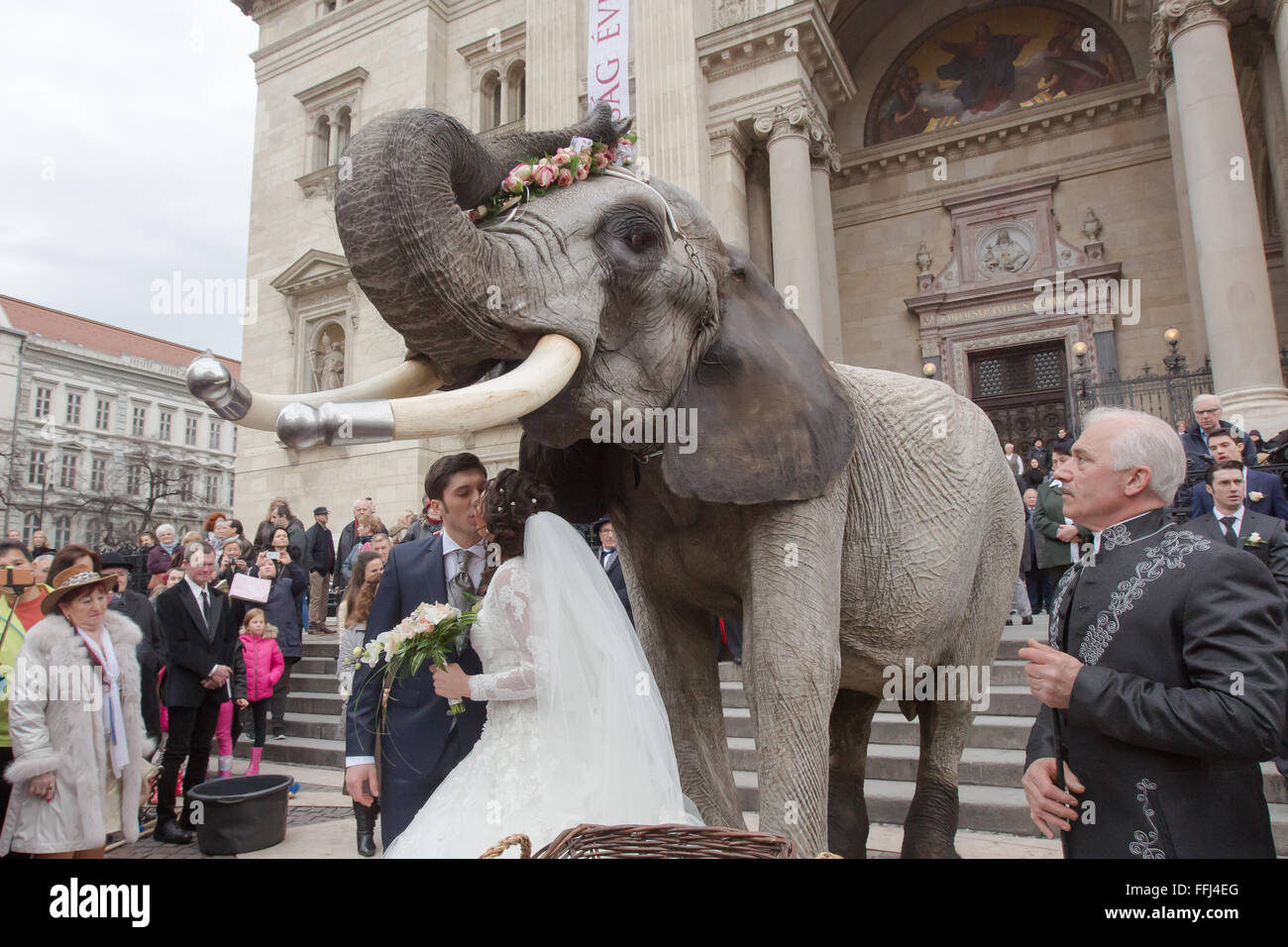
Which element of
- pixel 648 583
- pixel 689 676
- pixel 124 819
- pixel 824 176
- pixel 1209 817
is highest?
pixel 824 176

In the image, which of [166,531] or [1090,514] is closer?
[1090,514]

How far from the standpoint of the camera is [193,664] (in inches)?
274

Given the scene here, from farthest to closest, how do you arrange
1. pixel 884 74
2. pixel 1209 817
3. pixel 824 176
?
pixel 884 74
pixel 824 176
pixel 1209 817

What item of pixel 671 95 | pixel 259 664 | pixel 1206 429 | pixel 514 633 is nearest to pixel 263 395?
pixel 514 633

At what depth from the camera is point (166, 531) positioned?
11852 millimetres

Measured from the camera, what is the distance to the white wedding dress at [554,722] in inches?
112

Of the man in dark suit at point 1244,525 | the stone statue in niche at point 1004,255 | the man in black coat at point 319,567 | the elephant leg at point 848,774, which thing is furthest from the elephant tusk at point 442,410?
A: the stone statue in niche at point 1004,255

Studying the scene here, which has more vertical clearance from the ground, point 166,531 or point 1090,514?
point 166,531

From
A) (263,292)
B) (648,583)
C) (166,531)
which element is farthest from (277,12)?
(648,583)

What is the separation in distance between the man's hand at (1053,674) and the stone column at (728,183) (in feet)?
50.3

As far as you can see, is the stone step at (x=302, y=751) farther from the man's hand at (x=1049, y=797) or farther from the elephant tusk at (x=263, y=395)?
the man's hand at (x=1049, y=797)

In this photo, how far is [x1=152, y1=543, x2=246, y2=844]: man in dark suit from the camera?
6.93 meters

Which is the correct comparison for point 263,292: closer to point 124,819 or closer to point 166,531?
point 166,531
